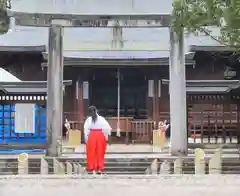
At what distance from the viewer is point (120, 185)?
8.25m

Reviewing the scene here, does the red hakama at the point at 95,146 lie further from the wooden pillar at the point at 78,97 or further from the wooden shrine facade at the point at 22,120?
the wooden pillar at the point at 78,97

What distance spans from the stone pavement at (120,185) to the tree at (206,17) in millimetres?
2767

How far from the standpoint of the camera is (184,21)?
10047 mm

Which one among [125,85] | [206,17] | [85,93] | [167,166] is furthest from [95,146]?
[125,85]

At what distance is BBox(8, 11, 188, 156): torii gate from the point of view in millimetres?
14961

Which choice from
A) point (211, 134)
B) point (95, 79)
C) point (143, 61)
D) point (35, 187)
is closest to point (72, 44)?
point (95, 79)

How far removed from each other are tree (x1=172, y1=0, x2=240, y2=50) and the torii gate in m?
4.41

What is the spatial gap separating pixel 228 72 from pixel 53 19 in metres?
12.9

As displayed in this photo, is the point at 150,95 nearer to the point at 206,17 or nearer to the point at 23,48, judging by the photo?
the point at 23,48

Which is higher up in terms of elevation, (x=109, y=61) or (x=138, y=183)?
(x=109, y=61)

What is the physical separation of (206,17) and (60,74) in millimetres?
6786

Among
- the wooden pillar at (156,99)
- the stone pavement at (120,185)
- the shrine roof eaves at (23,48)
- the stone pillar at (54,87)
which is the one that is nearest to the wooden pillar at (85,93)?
the shrine roof eaves at (23,48)

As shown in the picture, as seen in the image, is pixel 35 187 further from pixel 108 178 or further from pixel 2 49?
pixel 2 49

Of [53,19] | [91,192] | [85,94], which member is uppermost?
[53,19]
